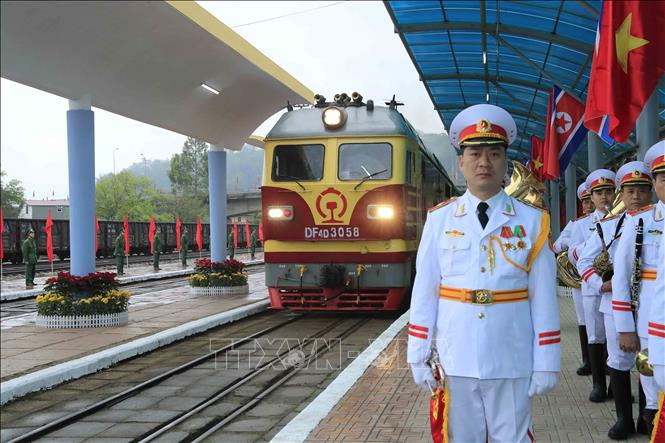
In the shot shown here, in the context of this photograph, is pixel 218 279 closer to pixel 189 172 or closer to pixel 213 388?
pixel 213 388

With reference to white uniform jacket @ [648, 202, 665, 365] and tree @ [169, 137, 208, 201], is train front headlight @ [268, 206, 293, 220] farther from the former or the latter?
tree @ [169, 137, 208, 201]

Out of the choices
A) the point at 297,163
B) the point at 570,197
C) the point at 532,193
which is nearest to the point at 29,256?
the point at 297,163

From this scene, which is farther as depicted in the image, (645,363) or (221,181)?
(221,181)

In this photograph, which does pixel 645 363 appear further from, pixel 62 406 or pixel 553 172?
pixel 553 172

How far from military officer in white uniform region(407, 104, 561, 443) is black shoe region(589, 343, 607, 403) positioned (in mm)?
3119

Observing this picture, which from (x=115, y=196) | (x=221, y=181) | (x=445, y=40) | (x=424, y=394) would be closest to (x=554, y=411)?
(x=424, y=394)

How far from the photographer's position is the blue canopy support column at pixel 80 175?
11.5 metres

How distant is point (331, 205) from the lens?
39.0ft

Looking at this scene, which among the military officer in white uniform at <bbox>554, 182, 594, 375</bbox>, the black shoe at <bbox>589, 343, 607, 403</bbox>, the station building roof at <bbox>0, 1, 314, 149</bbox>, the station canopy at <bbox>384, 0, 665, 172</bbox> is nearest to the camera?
the black shoe at <bbox>589, 343, 607, 403</bbox>

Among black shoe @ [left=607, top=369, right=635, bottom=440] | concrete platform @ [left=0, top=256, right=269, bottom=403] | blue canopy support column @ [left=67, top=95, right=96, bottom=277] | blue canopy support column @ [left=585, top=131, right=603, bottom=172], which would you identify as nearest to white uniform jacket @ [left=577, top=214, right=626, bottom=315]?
black shoe @ [left=607, top=369, right=635, bottom=440]

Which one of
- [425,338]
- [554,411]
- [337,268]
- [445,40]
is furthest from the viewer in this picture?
[445,40]

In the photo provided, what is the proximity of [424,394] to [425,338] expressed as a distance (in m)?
3.45

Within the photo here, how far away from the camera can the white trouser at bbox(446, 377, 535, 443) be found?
10.2 feet

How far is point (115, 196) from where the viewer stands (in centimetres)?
7756
